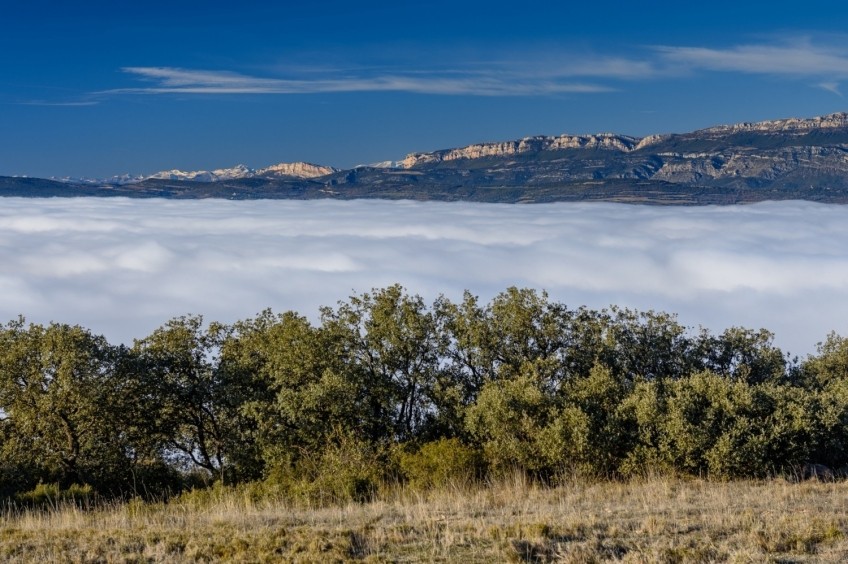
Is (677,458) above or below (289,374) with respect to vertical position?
below

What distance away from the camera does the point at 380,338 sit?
3412cm

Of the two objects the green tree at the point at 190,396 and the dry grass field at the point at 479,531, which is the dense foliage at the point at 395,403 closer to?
the green tree at the point at 190,396

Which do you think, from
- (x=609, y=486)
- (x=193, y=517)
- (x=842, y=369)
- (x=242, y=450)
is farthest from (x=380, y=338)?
(x=842, y=369)

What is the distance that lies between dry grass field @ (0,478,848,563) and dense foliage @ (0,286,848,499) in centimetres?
530

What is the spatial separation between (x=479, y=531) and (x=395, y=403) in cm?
1675

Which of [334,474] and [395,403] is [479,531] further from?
[395,403]

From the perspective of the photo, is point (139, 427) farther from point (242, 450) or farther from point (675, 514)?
point (675, 514)

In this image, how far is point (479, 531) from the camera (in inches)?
636

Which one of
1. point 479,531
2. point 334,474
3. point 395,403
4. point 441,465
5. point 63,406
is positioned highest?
point 63,406

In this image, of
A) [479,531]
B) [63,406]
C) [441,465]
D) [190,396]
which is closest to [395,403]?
[441,465]

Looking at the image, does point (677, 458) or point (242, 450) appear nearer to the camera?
point (677, 458)

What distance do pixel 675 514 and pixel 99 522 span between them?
14.5 m

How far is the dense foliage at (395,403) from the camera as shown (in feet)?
88.6

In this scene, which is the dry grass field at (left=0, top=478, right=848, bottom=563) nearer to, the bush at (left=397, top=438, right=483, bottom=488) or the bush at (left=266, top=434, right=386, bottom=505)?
the bush at (left=266, top=434, right=386, bottom=505)
